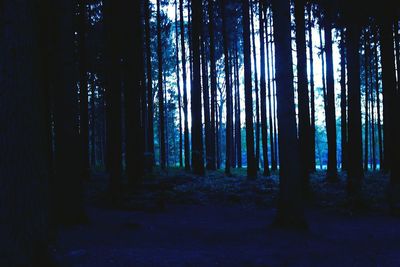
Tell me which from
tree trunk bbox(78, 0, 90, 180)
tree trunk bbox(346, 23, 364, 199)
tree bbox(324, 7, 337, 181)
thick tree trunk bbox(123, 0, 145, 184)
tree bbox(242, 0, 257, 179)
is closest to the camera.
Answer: tree trunk bbox(346, 23, 364, 199)

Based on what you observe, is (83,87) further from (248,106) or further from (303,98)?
(303,98)

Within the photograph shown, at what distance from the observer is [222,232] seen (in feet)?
28.0

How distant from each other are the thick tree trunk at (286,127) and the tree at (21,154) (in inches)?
201

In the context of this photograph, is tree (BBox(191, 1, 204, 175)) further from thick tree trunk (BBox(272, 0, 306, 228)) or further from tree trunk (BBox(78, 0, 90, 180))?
thick tree trunk (BBox(272, 0, 306, 228))

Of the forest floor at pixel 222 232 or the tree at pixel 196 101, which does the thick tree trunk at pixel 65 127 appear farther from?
the tree at pixel 196 101

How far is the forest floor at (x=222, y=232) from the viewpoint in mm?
5895

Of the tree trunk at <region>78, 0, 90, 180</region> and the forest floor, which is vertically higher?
the tree trunk at <region>78, 0, 90, 180</region>

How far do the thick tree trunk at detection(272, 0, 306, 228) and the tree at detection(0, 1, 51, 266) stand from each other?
5104 millimetres

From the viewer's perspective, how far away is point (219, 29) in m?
25.2

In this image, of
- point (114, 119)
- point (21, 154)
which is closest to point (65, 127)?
point (114, 119)

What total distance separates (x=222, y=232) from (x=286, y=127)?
2.77 metres

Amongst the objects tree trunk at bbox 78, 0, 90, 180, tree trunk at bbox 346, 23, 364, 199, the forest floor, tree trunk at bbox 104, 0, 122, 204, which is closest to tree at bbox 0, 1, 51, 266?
the forest floor

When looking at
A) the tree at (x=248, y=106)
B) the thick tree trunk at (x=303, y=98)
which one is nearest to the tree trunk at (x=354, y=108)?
the thick tree trunk at (x=303, y=98)

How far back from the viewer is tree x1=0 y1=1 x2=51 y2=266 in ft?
13.4
